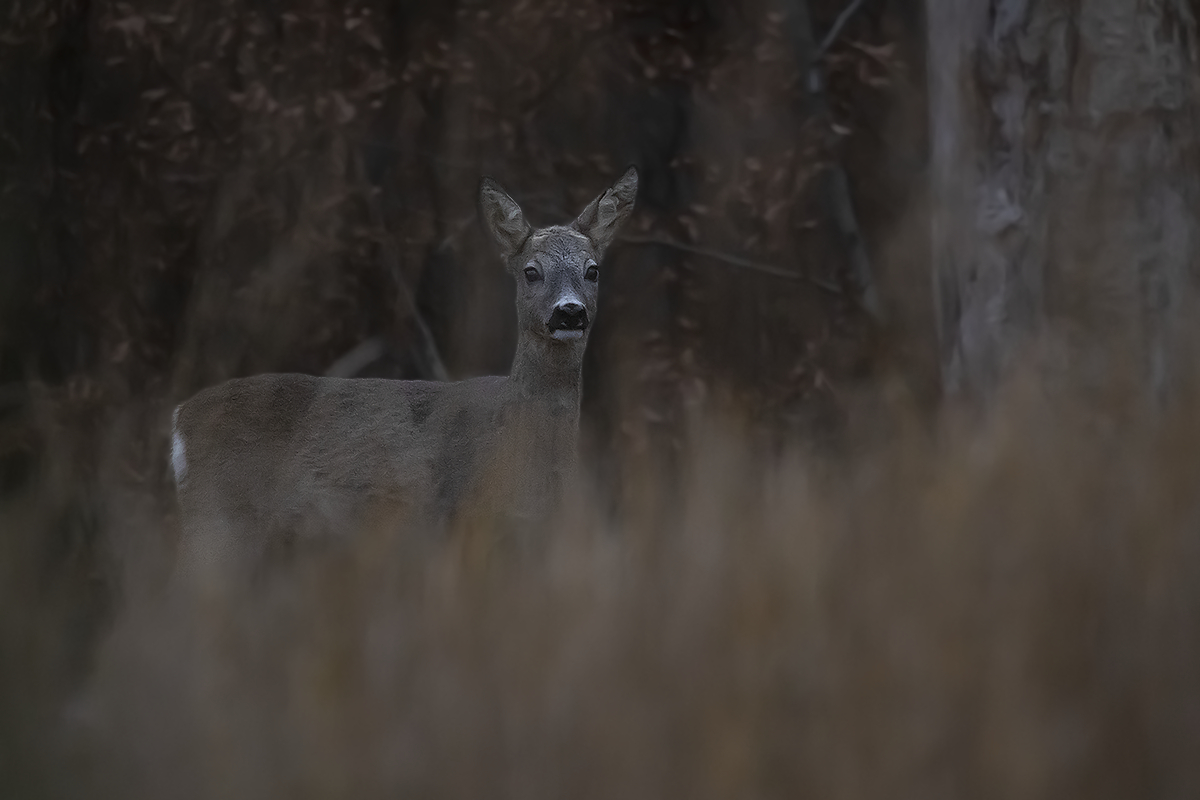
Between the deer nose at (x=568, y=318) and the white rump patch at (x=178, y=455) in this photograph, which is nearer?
the deer nose at (x=568, y=318)

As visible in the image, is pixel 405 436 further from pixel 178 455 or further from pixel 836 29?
pixel 836 29

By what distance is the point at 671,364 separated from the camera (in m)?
10.0

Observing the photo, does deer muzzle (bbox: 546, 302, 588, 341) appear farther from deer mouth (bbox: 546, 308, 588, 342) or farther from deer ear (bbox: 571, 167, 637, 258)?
deer ear (bbox: 571, 167, 637, 258)

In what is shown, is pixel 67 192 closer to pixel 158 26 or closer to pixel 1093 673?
pixel 158 26

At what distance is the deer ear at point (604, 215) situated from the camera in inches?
261

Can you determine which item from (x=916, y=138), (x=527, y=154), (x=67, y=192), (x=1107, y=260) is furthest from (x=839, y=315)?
(x=67, y=192)

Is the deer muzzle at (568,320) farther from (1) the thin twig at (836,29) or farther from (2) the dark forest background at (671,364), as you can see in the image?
(1) the thin twig at (836,29)

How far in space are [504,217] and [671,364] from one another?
350cm

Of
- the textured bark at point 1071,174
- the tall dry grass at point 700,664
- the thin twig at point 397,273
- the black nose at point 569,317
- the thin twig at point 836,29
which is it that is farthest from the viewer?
the thin twig at point 836,29

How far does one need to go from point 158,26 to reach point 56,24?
57cm

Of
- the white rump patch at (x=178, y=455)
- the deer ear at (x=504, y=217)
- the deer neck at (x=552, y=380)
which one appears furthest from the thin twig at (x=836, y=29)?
the white rump patch at (x=178, y=455)

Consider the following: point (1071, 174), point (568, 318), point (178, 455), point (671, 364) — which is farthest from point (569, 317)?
point (671, 364)

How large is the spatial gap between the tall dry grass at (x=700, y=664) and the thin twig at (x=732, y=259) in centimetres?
569

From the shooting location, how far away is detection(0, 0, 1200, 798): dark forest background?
3.21m
